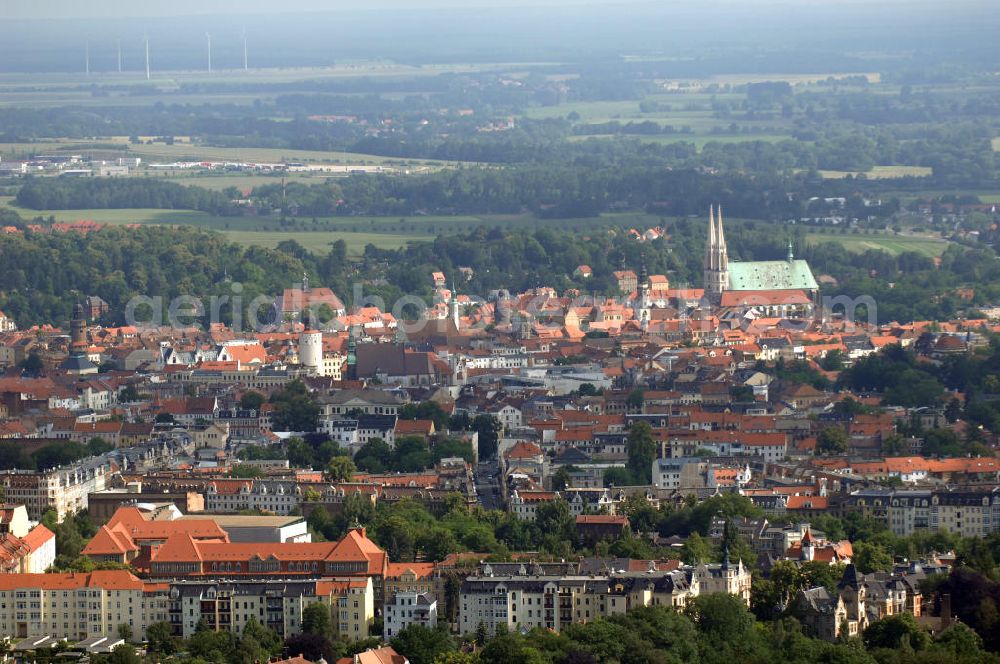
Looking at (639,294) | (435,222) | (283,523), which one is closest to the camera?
(283,523)

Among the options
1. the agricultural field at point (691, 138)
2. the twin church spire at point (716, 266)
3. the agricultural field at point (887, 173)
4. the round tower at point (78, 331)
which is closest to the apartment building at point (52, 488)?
the round tower at point (78, 331)

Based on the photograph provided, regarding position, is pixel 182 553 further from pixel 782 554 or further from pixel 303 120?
pixel 303 120

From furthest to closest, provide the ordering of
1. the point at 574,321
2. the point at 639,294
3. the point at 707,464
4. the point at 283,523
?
the point at 639,294 → the point at 574,321 → the point at 707,464 → the point at 283,523

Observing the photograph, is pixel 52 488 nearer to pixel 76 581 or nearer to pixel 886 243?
pixel 76 581

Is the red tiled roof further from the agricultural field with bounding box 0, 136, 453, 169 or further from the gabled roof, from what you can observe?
the agricultural field with bounding box 0, 136, 453, 169

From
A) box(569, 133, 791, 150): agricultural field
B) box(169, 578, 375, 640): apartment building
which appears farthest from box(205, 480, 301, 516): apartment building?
box(569, 133, 791, 150): agricultural field

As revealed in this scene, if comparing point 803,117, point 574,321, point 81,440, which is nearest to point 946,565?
point 81,440

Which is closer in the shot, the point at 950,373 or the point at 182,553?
the point at 182,553
